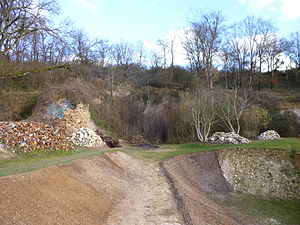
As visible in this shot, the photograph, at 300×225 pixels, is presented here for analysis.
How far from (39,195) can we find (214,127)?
15.4 m

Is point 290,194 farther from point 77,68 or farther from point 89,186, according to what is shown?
point 77,68

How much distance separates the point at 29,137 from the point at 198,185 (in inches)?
294

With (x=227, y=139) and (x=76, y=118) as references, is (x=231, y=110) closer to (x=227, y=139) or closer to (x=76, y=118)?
(x=227, y=139)

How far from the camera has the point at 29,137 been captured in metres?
10.2

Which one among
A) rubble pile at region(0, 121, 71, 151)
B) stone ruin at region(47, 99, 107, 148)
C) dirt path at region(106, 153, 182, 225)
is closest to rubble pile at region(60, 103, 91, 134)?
stone ruin at region(47, 99, 107, 148)

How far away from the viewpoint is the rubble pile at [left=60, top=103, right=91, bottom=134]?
49.2 feet

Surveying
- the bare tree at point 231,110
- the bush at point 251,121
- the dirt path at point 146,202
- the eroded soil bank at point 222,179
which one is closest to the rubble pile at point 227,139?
the bare tree at point 231,110

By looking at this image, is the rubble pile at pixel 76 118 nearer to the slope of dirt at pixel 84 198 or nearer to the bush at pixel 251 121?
the slope of dirt at pixel 84 198

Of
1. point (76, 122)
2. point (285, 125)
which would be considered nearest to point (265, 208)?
point (76, 122)

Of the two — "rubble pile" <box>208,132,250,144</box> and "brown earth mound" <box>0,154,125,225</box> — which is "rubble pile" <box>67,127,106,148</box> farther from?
"rubble pile" <box>208,132,250,144</box>

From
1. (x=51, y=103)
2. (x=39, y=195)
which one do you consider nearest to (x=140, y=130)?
(x=51, y=103)

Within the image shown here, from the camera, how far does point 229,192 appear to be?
8906 millimetres

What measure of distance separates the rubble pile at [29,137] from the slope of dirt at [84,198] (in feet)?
12.0

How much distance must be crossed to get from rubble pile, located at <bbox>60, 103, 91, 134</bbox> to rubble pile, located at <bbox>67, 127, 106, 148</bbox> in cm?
67
